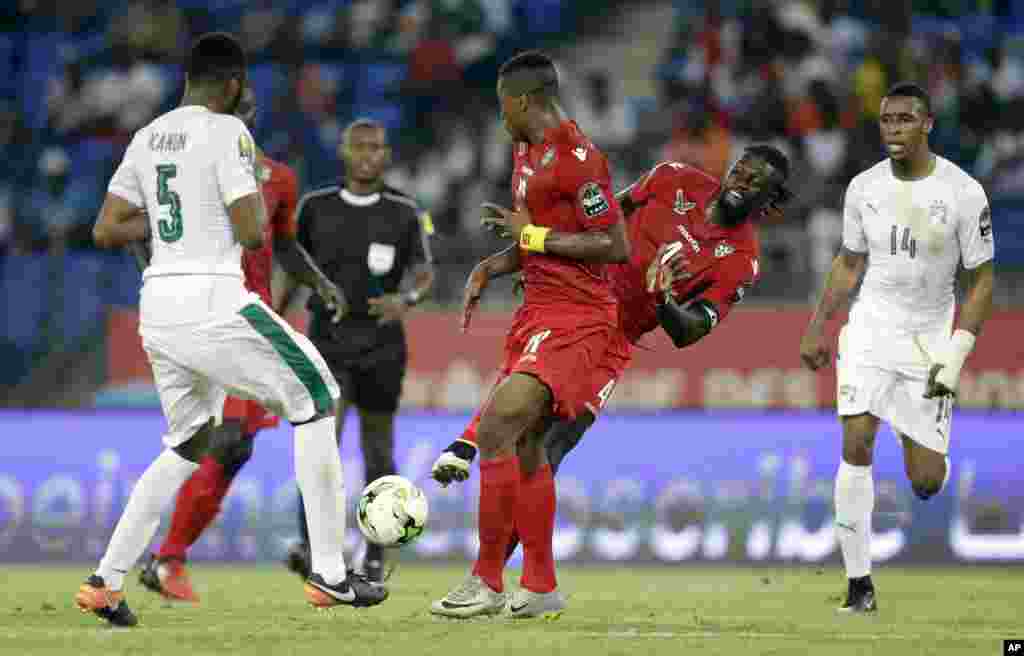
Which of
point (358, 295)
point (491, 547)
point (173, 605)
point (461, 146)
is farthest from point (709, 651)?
point (461, 146)

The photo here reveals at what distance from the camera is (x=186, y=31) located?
21.1m

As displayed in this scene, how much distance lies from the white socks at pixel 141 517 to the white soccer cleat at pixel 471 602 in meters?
1.27

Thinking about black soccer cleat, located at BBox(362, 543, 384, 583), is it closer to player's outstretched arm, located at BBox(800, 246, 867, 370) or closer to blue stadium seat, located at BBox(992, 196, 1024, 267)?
player's outstretched arm, located at BBox(800, 246, 867, 370)

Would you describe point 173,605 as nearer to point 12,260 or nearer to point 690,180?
point 690,180

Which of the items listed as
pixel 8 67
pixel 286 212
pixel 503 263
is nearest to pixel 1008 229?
pixel 286 212

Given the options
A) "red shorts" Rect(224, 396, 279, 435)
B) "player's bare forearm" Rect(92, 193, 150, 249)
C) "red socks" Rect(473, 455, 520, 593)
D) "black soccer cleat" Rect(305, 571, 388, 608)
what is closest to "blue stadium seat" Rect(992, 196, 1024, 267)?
"red shorts" Rect(224, 396, 279, 435)

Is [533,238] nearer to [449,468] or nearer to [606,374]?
[606,374]

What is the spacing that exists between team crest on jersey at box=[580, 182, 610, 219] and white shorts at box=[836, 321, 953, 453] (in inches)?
76.6

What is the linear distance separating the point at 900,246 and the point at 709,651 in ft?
10.1

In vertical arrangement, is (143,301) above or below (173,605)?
above

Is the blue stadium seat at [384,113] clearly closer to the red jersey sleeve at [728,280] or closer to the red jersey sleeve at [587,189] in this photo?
the red jersey sleeve at [728,280]

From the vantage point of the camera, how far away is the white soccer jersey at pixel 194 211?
7863 mm

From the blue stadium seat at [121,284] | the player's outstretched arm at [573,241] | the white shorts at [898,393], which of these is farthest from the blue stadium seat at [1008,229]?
the player's outstretched arm at [573,241]

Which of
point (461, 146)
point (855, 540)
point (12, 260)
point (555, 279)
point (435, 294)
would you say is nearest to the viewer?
point (555, 279)
